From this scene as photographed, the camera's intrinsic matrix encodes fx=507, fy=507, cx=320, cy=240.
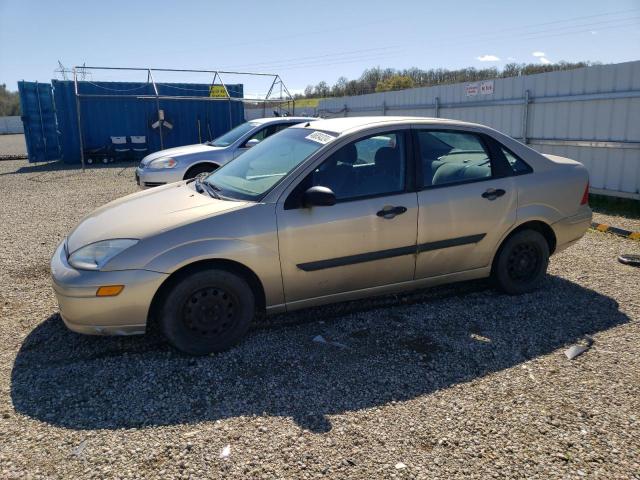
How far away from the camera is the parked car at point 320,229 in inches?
138

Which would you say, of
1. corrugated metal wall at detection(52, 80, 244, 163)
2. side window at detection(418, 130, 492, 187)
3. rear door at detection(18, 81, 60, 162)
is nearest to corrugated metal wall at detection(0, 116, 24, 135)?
rear door at detection(18, 81, 60, 162)

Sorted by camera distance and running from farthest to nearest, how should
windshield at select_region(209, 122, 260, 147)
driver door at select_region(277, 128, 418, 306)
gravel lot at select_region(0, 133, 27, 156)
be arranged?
1. gravel lot at select_region(0, 133, 27, 156)
2. windshield at select_region(209, 122, 260, 147)
3. driver door at select_region(277, 128, 418, 306)

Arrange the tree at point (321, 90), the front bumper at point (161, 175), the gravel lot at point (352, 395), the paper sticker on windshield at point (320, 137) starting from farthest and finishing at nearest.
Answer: the tree at point (321, 90) < the front bumper at point (161, 175) < the paper sticker on windshield at point (320, 137) < the gravel lot at point (352, 395)

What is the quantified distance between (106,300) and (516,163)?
364 cm

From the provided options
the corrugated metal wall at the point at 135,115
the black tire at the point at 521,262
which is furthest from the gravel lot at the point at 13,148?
the black tire at the point at 521,262

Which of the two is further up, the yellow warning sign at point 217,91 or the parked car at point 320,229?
the yellow warning sign at point 217,91

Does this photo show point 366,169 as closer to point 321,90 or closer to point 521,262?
point 521,262

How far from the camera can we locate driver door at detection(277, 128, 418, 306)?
3789 mm

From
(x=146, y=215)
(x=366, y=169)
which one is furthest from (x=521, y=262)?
(x=146, y=215)

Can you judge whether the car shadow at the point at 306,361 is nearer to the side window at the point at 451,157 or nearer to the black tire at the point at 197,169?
the side window at the point at 451,157

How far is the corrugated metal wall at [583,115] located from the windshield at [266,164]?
6.63m

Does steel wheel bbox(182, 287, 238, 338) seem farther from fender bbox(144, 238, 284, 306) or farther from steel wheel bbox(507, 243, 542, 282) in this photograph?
steel wheel bbox(507, 243, 542, 282)

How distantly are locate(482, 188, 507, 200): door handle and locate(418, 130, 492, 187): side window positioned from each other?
14cm

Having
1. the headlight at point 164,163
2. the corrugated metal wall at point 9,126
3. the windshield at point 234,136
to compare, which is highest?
the corrugated metal wall at point 9,126
